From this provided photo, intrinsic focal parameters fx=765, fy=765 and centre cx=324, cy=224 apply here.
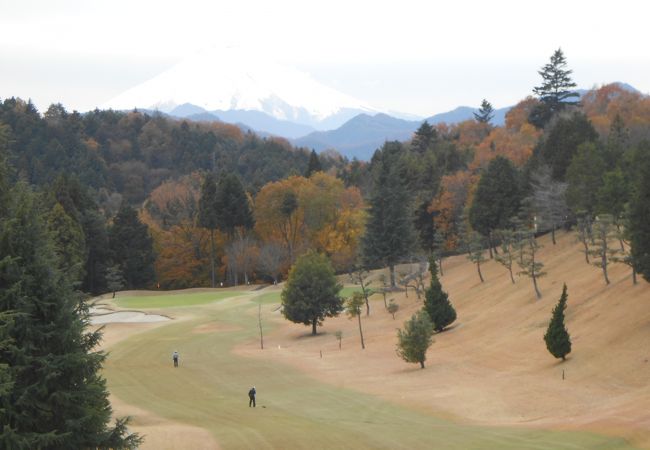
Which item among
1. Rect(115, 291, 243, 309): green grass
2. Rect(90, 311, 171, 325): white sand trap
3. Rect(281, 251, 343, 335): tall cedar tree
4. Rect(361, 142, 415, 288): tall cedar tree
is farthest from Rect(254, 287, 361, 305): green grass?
Rect(281, 251, 343, 335): tall cedar tree

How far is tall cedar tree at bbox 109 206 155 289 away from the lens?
95.1 meters

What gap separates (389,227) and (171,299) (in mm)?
26849

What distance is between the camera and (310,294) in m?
62.0

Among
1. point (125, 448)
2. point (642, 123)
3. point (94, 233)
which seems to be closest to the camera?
point (125, 448)

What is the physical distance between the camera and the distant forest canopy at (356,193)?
68.2 metres

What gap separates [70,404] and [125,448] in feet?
7.49

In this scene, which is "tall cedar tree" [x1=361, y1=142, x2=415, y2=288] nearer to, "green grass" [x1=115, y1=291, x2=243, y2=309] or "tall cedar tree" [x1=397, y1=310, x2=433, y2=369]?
"green grass" [x1=115, y1=291, x2=243, y2=309]

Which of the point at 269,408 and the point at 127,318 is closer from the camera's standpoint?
the point at 269,408

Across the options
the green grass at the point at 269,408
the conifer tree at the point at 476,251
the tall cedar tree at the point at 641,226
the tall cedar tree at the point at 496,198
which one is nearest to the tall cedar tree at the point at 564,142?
the tall cedar tree at the point at 496,198

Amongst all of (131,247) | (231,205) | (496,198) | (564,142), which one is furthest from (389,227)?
(131,247)

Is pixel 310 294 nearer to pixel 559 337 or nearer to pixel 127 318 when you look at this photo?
A: pixel 127 318

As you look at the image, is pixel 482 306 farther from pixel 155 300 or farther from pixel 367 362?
pixel 155 300

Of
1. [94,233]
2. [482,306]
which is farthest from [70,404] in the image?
[94,233]

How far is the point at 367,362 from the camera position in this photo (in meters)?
49.6
